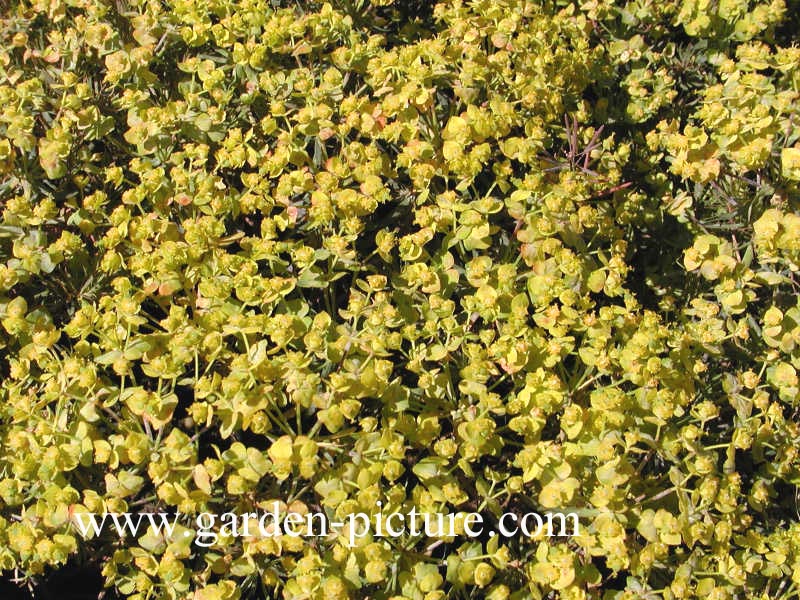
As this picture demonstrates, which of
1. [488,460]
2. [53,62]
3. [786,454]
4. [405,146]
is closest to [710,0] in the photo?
[405,146]

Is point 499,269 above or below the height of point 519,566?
above

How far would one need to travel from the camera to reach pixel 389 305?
1947 mm

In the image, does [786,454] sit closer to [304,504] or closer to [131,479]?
[304,504]

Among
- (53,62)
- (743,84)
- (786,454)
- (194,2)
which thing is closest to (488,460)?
(786,454)

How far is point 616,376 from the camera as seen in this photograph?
2.12 m

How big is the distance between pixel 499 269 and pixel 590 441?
0.50 metres

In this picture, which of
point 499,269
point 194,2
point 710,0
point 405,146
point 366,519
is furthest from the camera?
point 710,0

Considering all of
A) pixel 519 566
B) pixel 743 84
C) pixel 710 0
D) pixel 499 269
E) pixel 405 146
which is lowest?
pixel 519 566

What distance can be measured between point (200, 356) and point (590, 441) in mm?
1003

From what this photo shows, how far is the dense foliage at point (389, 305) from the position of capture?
181cm

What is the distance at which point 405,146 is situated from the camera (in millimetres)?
2238

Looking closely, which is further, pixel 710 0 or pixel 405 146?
pixel 710 0

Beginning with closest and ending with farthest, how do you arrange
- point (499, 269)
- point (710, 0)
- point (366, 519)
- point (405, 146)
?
1. point (366, 519)
2. point (499, 269)
3. point (405, 146)
4. point (710, 0)

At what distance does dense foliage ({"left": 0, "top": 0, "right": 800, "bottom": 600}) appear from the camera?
1810 mm
